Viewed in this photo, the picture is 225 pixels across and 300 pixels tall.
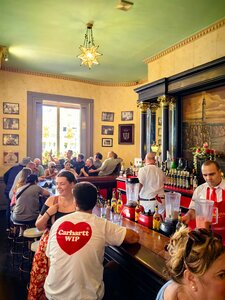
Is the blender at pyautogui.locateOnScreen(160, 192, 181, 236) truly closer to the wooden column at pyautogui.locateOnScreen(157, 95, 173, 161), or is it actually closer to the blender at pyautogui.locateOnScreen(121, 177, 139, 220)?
the blender at pyautogui.locateOnScreen(121, 177, 139, 220)

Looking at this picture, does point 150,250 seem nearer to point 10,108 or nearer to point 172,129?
point 172,129

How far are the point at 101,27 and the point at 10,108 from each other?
12.3 ft

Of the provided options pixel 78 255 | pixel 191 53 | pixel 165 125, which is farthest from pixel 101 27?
pixel 78 255

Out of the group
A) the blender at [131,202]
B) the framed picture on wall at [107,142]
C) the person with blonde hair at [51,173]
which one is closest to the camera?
the blender at [131,202]

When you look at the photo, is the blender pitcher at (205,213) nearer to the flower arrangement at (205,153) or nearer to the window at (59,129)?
the flower arrangement at (205,153)

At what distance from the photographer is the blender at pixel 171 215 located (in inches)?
82.7

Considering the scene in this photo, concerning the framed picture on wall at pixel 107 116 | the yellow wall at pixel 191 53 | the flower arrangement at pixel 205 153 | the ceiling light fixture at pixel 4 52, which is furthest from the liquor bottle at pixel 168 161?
the ceiling light fixture at pixel 4 52

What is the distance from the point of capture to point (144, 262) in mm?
1610

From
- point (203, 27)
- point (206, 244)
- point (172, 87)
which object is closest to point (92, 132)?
point (172, 87)

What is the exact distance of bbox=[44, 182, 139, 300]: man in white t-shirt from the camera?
61.6 inches

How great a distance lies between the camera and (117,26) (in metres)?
4.42

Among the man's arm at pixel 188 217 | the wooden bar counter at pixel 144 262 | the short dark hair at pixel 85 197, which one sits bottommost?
the wooden bar counter at pixel 144 262

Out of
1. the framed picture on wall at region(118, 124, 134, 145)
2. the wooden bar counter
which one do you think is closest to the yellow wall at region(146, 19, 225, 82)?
the framed picture on wall at region(118, 124, 134, 145)

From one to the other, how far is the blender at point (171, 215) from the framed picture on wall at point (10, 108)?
234 inches
